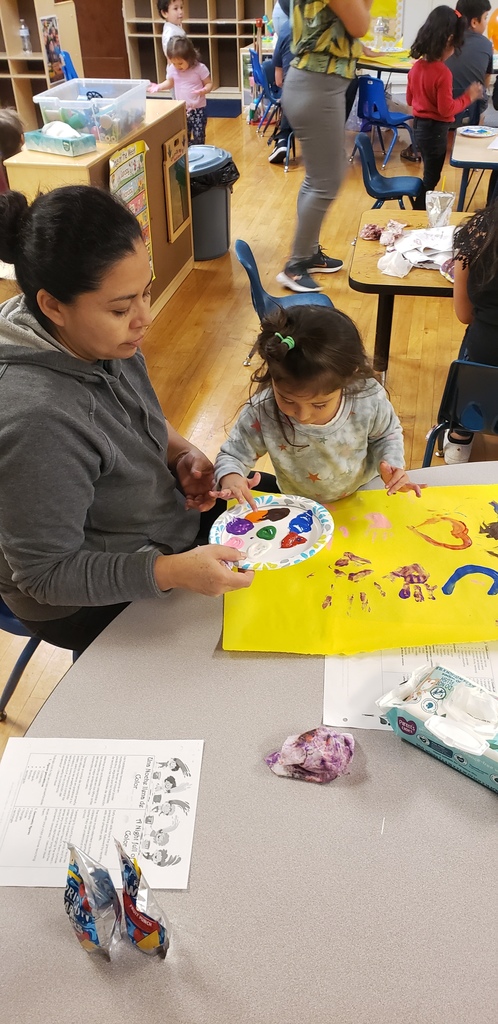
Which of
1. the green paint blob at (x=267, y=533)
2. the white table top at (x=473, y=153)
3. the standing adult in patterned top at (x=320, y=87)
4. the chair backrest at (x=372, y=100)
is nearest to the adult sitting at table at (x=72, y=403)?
the green paint blob at (x=267, y=533)

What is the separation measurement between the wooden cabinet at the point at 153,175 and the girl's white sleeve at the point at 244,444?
1.24 meters

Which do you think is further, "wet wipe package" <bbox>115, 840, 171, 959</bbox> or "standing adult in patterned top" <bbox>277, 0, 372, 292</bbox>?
"standing adult in patterned top" <bbox>277, 0, 372, 292</bbox>

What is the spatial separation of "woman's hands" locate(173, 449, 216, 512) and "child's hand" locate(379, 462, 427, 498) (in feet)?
1.07

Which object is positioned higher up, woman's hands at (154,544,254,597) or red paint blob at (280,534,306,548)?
woman's hands at (154,544,254,597)

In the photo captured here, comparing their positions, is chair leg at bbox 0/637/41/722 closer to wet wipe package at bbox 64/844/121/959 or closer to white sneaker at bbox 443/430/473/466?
wet wipe package at bbox 64/844/121/959

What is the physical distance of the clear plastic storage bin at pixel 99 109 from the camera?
298 centimetres

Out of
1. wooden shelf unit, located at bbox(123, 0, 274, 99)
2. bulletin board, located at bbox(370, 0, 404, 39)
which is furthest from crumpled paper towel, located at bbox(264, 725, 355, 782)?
wooden shelf unit, located at bbox(123, 0, 274, 99)

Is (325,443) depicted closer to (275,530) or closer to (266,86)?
(275,530)

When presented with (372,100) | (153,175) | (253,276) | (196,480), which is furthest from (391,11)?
(196,480)

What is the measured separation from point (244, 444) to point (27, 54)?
614 cm

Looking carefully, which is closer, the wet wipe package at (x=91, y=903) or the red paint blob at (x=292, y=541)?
the wet wipe package at (x=91, y=903)

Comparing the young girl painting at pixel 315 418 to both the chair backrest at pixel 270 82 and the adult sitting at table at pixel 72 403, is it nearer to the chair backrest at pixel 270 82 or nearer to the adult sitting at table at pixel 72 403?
the adult sitting at table at pixel 72 403

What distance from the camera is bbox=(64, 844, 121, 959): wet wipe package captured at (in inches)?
27.2

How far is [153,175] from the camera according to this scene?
11.5 feet
